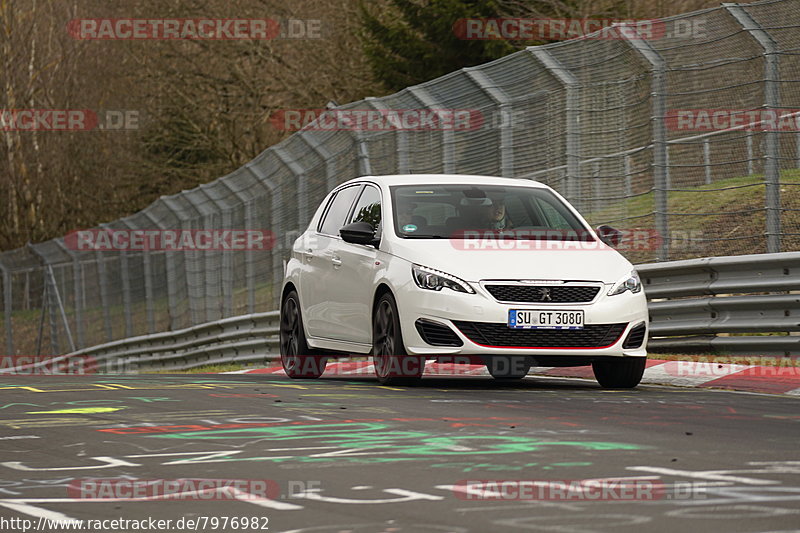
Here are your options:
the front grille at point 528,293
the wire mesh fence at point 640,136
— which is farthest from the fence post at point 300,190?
the front grille at point 528,293

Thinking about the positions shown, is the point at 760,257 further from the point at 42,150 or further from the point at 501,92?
the point at 42,150

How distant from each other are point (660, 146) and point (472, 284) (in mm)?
3990

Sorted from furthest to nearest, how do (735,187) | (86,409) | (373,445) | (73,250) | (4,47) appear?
(4,47) → (73,250) → (735,187) → (86,409) → (373,445)

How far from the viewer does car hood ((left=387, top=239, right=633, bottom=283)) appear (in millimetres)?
11305

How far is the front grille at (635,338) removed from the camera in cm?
1148

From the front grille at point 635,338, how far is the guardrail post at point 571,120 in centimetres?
444

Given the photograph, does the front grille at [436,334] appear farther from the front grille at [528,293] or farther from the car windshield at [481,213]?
the car windshield at [481,213]

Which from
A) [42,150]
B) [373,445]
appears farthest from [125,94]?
[373,445]

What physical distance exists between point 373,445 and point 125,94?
41.4m

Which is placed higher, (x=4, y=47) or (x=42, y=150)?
(x=4, y=47)

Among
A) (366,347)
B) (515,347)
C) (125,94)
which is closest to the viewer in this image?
(515,347)

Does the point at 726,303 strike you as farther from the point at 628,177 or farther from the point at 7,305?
the point at 7,305

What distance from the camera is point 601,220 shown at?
15750 mm

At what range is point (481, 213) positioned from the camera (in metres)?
12.5
